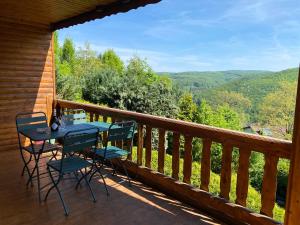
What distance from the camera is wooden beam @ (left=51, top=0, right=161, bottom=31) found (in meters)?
3.62

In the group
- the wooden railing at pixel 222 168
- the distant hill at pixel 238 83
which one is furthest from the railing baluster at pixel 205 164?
the distant hill at pixel 238 83

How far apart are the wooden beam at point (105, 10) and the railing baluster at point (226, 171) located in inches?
78.6

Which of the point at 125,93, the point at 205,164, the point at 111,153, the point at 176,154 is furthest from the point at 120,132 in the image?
the point at 125,93

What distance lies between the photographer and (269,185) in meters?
2.47

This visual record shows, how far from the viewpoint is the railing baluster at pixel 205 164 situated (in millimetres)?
2959

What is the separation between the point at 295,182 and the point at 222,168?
0.97m

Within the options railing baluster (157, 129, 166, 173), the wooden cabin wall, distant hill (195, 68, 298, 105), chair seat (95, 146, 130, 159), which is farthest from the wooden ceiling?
distant hill (195, 68, 298, 105)

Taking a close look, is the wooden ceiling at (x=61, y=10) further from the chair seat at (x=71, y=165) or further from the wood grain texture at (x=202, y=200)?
the wood grain texture at (x=202, y=200)

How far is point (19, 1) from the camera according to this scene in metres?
3.98

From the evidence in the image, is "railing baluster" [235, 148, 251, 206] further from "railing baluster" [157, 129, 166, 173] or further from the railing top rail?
"railing baluster" [157, 129, 166, 173]

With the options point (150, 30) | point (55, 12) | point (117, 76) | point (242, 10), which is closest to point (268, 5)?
point (242, 10)

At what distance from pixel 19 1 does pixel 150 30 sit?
1336 inches

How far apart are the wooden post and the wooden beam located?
2.30 meters

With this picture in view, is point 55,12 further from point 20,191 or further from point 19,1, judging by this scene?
point 20,191
